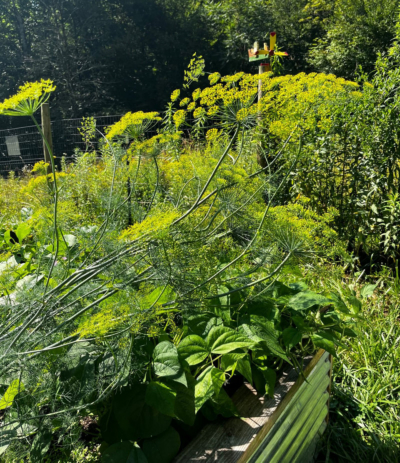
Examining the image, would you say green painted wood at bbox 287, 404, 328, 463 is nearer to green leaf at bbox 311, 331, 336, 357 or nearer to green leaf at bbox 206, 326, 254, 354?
green leaf at bbox 311, 331, 336, 357

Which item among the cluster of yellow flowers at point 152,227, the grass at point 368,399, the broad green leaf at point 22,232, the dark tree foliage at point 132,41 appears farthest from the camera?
the dark tree foliage at point 132,41

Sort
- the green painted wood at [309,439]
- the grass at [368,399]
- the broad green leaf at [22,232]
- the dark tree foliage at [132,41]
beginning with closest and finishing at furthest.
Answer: the green painted wood at [309,439] < the grass at [368,399] < the broad green leaf at [22,232] < the dark tree foliage at [132,41]

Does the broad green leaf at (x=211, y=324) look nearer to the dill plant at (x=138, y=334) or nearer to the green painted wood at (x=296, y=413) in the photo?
the dill plant at (x=138, y=334)

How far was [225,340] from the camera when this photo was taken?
115 cm

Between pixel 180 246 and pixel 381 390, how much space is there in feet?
4.99

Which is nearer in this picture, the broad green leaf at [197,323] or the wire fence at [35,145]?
the broad green leaf at [197,323]

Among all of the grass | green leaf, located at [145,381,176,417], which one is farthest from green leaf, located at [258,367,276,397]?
the grass

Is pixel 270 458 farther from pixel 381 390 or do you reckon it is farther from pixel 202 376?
pixel 381 390

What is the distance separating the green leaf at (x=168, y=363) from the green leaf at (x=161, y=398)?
33 mm

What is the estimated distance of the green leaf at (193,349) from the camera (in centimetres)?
114

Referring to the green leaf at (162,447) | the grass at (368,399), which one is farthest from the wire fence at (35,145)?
the green leaf at (162,447)

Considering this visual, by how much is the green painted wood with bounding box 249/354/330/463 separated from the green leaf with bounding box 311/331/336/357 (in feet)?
0.42

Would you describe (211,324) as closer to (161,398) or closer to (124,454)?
(161,398)

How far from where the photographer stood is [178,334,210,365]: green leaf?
1140 mm
